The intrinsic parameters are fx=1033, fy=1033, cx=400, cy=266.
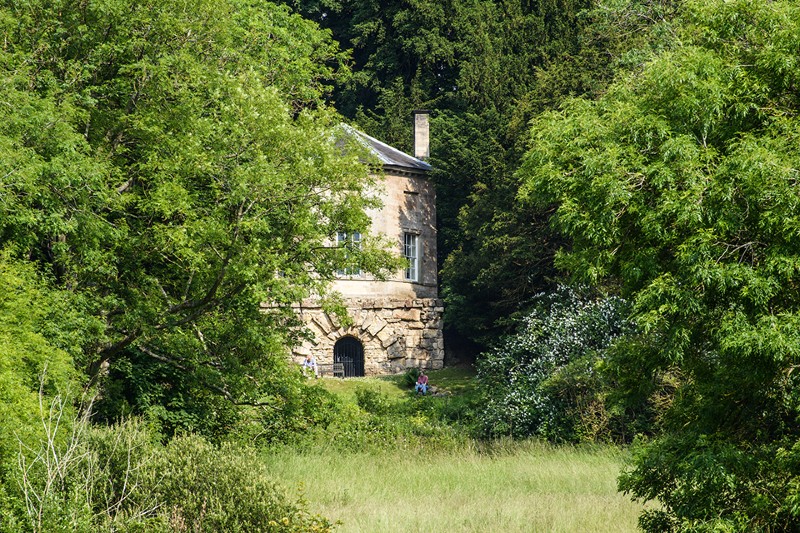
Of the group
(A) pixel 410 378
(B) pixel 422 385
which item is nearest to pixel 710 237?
(B) pixel 422 385

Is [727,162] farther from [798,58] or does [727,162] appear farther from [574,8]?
[574,8]

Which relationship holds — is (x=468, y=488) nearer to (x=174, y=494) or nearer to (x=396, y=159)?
(x=174, y=494)

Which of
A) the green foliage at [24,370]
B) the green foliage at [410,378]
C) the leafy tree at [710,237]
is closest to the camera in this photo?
the leafy tree at [710,237]

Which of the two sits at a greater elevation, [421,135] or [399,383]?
[421,135]

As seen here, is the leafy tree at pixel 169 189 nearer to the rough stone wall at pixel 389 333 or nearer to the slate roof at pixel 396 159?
the rough stone wall at pixel 389 333

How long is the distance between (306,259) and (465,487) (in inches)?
213

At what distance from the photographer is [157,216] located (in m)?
21.1

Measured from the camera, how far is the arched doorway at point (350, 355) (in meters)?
40.7

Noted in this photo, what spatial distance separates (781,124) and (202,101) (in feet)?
40.8

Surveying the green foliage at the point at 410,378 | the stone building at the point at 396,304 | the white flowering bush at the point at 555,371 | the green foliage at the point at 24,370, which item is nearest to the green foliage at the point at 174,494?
the green foliage at the point at 24,370

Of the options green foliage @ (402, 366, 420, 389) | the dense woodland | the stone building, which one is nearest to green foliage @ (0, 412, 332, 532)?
the dense woodland

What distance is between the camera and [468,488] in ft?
63.1

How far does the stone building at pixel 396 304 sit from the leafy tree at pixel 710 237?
83.2ft

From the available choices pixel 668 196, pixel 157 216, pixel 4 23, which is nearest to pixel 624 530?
pixel 668 196
